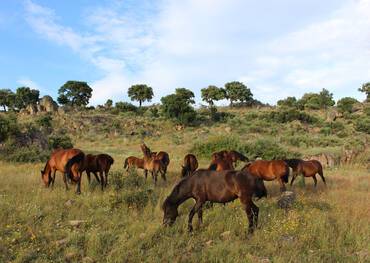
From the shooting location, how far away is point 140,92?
74.6 metres

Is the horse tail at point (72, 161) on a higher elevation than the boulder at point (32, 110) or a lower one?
lower

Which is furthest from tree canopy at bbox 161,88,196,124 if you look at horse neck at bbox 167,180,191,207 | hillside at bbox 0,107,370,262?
horse neck at bbox 167,180,191,207

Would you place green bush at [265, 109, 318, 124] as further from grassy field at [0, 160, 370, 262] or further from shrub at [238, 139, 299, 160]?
grassy field at [0, 160, 370, 262]

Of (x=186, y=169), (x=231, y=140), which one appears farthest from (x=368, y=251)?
(x=231, y=140)

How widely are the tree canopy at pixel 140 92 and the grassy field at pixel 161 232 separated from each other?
64.8 metres

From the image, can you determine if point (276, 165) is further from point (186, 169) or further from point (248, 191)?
point (248, 191)

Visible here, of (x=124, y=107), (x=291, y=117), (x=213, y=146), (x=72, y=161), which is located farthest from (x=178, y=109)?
(x=72, y=161)

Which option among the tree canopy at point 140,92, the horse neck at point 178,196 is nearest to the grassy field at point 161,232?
the horse neck at point 178,196

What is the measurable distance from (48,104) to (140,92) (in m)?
22.0

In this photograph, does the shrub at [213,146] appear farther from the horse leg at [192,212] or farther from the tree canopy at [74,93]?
the tree canopy at [74,93]

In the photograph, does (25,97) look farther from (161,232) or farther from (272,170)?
(161,232)

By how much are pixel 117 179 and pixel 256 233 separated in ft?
18.6

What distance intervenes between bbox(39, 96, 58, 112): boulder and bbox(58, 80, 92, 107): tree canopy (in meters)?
10.9

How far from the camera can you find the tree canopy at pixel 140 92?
7425 centimetres
